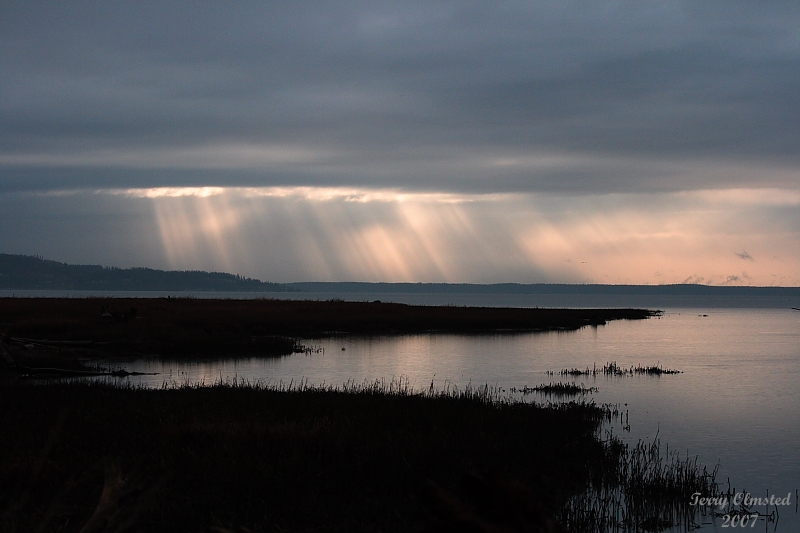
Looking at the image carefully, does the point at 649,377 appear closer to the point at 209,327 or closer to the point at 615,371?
the point at 615,371

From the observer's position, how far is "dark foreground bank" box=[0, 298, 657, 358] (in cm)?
3972

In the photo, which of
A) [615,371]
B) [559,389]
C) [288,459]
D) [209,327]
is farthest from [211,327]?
[288,459]

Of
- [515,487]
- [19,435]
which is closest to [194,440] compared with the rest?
[19,435]

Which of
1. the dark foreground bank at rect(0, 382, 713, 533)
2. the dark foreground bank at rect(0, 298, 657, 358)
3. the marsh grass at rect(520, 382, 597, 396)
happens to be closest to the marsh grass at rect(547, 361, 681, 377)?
the marsh grass at rect(520, 382, 597, 396)

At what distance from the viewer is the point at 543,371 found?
35.5 m

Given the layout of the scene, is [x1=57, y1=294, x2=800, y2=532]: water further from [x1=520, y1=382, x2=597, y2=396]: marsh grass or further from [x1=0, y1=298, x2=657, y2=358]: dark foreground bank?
[x1=0, y1=298, x2=657, y2=358]: dark foreground bank

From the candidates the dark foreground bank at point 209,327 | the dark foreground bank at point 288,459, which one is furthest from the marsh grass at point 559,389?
the dark foreground bank at point 209,327

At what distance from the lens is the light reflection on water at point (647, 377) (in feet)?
61.3

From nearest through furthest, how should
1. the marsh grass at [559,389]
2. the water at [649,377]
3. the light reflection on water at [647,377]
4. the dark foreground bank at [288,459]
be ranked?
the dark foreground bank at [288,459] → the water at [649,377] → the light reflection on water at [647,377] → the marsh grass at [559,389]

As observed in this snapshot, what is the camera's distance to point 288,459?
12.7 m

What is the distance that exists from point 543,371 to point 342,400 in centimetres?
1776

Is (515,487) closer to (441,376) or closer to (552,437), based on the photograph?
(552,437)

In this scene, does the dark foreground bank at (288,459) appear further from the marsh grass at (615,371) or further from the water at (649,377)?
the marsh grass at (615,371)

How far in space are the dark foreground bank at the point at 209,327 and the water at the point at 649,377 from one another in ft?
12.7
